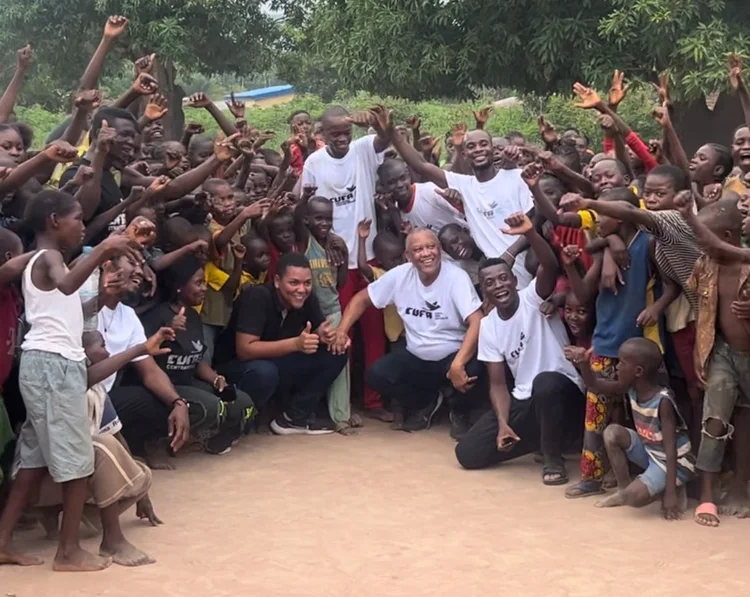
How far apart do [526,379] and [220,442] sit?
5.86 ft

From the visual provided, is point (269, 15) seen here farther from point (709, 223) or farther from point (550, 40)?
point (709, 223)

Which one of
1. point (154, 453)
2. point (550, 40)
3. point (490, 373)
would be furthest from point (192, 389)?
point (550, 40)

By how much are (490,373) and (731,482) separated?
146 centimetres

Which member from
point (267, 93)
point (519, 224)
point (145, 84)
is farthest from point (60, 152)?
point (267, 93)

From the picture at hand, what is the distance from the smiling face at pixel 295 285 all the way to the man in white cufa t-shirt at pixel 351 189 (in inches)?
24.0

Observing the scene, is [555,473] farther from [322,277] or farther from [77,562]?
[77,562]

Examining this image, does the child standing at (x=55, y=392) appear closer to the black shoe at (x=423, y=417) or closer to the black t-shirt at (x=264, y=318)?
the black t-shirt at (x=264, y=318)

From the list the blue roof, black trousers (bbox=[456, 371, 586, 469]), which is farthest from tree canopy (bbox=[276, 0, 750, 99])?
the blue roof

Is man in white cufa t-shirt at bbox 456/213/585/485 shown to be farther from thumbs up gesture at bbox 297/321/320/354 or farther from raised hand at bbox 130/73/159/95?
raised hand at bbox 130/73/159/95

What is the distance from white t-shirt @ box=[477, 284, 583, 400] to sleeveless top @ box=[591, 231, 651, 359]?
420 millimetres

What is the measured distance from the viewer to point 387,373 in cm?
655

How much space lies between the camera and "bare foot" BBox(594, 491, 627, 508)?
5121 mm

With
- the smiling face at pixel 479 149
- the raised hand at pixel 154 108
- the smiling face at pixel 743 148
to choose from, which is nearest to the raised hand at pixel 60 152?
the raised hand at pixel 154 108

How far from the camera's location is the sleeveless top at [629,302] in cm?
532
